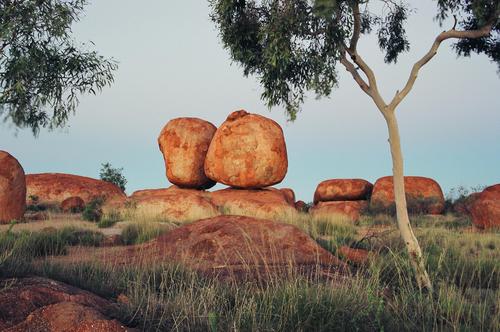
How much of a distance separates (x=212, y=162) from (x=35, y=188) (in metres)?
11.6

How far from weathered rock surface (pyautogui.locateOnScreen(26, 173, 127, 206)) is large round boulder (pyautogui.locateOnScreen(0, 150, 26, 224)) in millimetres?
8535

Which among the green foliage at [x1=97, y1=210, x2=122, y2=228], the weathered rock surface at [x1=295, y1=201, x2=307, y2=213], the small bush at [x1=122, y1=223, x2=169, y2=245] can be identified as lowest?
the small bush at [x1=122, y1=223, x2=169, y2=245]

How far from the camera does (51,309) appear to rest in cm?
514

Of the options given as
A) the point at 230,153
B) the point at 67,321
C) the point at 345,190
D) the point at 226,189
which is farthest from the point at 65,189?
the point at 67,321

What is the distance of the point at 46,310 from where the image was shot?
514 cm

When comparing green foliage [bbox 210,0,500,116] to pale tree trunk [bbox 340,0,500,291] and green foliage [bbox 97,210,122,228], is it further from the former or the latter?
green foliage [bbox 97,210,122,228]

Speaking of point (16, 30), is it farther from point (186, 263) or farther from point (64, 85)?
point (186, 263)

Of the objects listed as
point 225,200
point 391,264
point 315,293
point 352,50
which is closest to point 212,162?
point 225,200

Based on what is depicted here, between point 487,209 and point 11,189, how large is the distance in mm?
20142

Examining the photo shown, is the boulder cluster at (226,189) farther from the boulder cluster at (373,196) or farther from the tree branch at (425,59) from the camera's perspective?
the tree branch at (425,59)

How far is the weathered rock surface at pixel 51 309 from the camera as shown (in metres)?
4.91

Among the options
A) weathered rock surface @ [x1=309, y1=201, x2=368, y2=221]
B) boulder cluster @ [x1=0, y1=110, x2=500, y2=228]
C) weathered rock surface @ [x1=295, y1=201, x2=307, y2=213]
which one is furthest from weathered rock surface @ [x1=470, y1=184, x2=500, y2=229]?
weathered rock surface @ [x1=295, y1=201, x2=307, y2=213]

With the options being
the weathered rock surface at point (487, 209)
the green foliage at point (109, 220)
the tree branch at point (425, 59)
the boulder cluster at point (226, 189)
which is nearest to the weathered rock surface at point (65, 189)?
the boulder cluster at point (226, 189)

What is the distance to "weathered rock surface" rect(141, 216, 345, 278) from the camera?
10.3m
